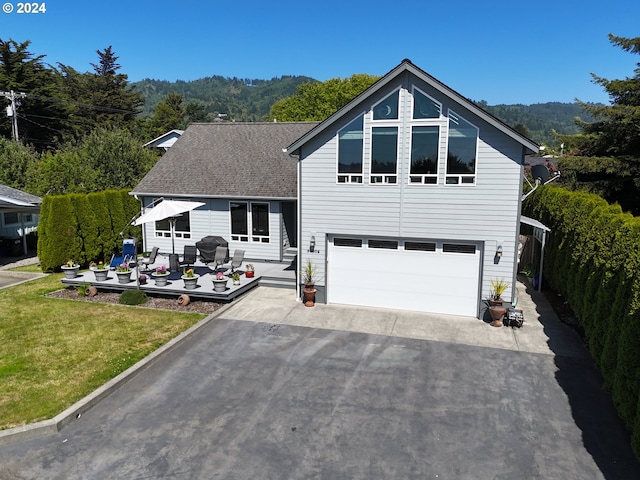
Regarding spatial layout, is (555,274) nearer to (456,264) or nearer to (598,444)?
(456,264)

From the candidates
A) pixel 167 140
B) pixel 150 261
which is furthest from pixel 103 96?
pixel 150 261

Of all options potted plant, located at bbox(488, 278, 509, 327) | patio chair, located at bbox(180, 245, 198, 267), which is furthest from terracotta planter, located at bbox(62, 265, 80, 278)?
potted plant, located at bbox(488, 278, 509, 327)

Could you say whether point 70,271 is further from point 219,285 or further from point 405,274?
point 405,274

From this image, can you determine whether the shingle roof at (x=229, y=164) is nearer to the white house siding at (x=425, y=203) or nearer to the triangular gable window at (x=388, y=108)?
the white house siding at (x=425, y=203)

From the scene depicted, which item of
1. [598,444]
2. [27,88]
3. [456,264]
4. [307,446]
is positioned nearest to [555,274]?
[456,264]

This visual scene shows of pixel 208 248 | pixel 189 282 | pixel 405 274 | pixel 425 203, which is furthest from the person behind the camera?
pixel 208 248

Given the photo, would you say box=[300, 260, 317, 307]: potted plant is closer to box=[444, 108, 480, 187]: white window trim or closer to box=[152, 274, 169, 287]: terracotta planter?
box=[152, 274, 169, 287]: terracotta planter

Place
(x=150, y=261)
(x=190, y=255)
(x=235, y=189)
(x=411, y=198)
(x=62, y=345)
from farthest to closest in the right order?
(x=235, y=189)
(x=150, y=261)
(x=190, y=255)
(x=411, y=198)
(x=62, y=345)
